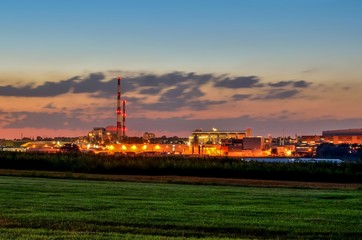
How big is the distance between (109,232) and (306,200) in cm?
1071

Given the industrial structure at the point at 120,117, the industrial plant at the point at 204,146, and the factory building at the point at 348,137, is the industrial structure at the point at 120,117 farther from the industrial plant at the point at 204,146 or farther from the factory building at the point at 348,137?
the factory building at the point at 348,137

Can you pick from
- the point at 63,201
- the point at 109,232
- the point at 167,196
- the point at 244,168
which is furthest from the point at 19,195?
the point at 244,168

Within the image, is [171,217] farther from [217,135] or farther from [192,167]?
[217,135]

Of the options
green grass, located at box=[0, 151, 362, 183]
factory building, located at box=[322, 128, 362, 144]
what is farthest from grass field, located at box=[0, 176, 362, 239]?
factory building, located at box=[322, 128, 362, 144]

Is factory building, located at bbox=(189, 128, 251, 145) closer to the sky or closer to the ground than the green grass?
closer to the sky

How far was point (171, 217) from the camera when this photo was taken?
14633mm

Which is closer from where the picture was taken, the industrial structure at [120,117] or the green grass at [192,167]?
the green grass at [192,167]

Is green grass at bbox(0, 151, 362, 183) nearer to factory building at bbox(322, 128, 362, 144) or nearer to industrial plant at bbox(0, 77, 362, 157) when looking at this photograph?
industrial plant at bbox(0, 77, 362, 157)

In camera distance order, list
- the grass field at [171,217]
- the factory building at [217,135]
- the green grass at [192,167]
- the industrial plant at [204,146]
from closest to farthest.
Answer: the grass field at [171,217], the green grass at [192,167], the industrial plant at [204,146], the factory building at [217,135]

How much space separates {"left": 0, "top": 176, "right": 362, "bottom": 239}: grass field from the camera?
12.3 m

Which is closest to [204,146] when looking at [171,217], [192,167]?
[192,167]

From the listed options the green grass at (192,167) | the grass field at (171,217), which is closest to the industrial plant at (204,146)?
the green grass at (192,167)

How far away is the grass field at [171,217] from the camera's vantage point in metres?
12.3

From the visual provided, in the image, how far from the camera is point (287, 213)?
16.2 metres
